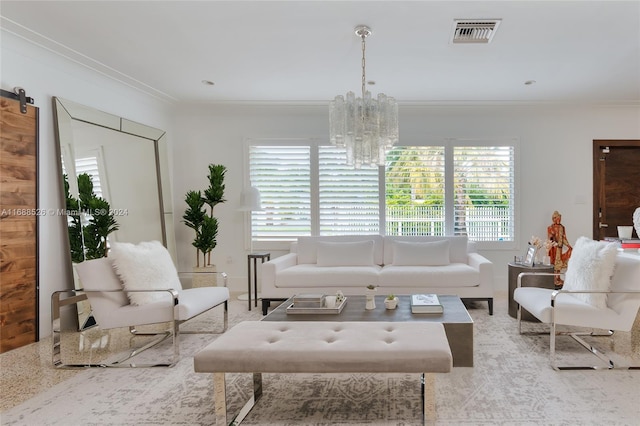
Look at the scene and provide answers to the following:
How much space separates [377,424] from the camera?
2.12 meters

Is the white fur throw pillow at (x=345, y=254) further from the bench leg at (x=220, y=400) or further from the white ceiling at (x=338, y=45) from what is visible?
the bench leg at (x=220, y=400)

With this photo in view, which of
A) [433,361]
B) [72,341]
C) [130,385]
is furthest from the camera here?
[72,341]

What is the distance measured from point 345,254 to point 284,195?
1.50m

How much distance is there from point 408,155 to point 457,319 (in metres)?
3.31

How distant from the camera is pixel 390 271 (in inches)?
174

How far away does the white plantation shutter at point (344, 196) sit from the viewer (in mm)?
5797

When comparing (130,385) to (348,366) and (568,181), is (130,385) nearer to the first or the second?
(348,366)

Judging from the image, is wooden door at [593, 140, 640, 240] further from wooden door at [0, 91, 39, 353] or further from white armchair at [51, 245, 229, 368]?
wooden door at [0, 91, 39, 353]

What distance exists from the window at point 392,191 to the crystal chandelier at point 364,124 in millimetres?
2469

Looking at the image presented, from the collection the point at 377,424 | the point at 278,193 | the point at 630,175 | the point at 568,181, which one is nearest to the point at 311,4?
the point at 377,424

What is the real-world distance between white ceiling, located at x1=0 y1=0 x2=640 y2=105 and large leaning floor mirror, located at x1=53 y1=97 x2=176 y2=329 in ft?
1.93

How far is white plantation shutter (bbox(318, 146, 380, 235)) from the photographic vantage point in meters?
5.80

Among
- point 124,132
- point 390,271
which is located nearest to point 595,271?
point 390,271

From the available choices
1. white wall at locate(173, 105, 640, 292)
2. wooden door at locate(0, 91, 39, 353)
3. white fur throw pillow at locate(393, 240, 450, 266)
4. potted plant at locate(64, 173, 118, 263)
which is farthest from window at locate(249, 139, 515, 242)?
wooden door at locate(0, 91, 39, 353)
